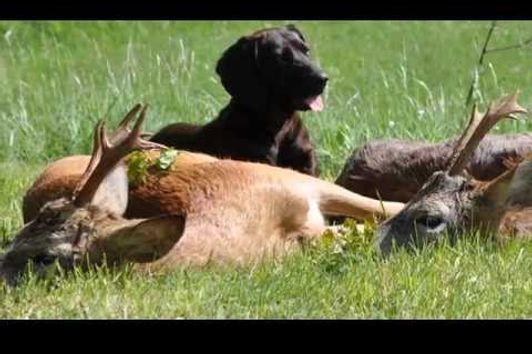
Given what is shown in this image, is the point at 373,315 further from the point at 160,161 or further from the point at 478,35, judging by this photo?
the point at 478,35

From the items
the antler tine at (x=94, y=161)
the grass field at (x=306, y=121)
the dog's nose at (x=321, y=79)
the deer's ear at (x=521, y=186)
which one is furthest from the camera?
the dog's nose at (x=321, y=79)

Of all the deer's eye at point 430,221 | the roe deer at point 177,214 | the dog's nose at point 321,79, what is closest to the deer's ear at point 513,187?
the deer's eye at point 430,221

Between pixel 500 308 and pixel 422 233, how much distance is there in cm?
125

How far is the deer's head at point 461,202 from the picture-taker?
8945mm

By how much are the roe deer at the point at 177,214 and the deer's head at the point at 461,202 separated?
0.69 metres

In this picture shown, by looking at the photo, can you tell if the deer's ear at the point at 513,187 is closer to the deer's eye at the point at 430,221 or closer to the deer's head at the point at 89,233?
the deer's eye at the point at 430,221

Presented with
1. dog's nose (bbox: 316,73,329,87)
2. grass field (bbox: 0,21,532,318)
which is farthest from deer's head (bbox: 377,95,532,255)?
dog's nose (bbox: 316,73,329,87)

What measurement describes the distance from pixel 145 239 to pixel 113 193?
1.68 ft

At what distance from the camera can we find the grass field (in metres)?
7.88

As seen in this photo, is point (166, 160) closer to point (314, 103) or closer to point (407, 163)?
point (407, 163)

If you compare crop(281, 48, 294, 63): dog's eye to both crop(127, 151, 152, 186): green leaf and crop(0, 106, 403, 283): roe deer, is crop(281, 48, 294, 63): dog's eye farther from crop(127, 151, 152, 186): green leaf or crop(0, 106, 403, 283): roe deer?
crop(127, 151, 152, 186): green leaf
